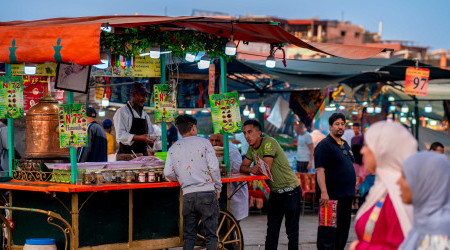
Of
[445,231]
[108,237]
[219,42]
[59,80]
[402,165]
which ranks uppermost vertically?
[219,42]

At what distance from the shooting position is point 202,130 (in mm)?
17438

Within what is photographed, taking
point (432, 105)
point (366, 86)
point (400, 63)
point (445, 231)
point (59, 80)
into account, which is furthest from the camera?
point (432, 105)

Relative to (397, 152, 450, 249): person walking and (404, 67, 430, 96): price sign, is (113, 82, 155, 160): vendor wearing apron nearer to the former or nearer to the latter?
(397, 152, 450, 249): person walking

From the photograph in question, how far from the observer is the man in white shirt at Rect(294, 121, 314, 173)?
14523 mm

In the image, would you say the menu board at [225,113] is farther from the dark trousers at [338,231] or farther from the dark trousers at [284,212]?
the dark trousers at [338,231]

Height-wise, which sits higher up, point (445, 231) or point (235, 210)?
point (445, 231)

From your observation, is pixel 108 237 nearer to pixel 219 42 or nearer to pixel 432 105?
pixel 219 42

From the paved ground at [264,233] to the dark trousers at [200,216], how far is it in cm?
274

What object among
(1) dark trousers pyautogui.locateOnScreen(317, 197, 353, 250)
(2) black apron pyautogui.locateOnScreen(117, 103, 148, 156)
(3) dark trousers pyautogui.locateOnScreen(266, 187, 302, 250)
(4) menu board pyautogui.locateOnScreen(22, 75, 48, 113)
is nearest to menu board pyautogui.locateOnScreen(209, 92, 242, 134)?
(3) dark trousers pyautogui.locateOnScreen(266, 187, 302, 250)

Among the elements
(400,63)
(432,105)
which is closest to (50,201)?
(400,63)

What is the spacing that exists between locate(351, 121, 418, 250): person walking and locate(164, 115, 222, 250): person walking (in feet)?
9.43

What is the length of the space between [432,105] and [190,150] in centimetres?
1706

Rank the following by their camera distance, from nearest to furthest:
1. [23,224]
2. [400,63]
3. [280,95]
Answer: [23,224]
[400,63]
[280,95]

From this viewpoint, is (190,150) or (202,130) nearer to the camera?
(190,150)
